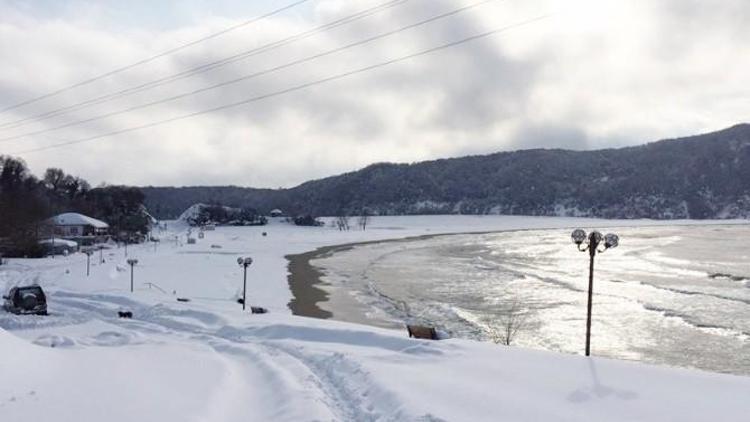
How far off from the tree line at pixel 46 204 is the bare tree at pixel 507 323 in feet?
161

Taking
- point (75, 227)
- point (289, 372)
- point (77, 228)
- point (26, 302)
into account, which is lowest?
point (26, 302)

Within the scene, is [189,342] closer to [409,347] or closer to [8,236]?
[409,347]

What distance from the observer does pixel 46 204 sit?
296 feet

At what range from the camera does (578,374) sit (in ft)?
40.9

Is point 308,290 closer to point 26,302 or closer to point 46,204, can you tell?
point 26,302

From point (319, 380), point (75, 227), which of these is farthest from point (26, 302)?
point (75, 227)

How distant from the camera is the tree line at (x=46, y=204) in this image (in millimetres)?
62125

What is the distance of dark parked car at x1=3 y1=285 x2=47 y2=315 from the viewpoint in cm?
2602

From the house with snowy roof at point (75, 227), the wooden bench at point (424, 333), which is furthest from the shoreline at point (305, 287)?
the house with snowy roof at point (75, 227)

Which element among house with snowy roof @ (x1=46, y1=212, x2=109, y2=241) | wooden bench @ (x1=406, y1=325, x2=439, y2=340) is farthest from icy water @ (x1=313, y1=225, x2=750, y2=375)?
house with snowy roof @ (x1=46, y1=212, x2=109, y2=241)

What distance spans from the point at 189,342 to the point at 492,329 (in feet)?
45.9

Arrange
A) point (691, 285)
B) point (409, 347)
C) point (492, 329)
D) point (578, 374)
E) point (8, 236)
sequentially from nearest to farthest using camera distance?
point (578, 374)
point (409, 347)
point (492, 329)
point (691, 285)
point (8, 236)

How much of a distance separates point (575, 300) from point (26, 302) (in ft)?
91.2

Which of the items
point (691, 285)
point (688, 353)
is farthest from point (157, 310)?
point (691, 285)
